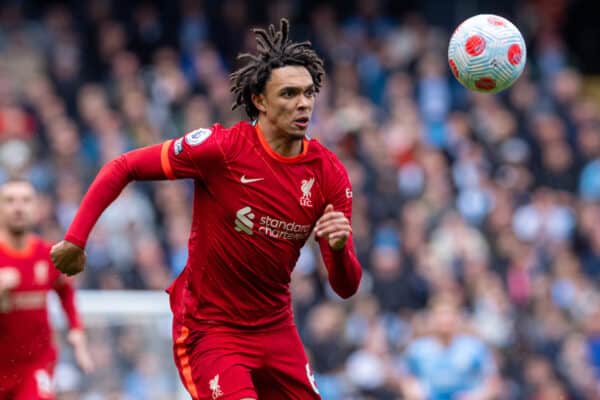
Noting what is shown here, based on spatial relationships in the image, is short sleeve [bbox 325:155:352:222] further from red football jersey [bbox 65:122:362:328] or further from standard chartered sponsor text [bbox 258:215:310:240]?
standard chartered sponsor text [bbox 258:215:310:240]

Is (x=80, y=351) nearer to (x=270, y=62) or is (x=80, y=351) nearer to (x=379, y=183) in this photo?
(x=270, y=62)

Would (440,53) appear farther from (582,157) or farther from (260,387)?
(260,387)

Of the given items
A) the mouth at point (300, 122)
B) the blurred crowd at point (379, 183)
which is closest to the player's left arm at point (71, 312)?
the blurred crowd at point (379, 183)

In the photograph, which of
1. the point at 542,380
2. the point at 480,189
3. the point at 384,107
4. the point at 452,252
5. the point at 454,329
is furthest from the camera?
the point at 384,107

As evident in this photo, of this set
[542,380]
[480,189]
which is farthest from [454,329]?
[480,189]

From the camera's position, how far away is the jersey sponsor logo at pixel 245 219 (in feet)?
23.2

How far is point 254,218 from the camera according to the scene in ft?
23.2

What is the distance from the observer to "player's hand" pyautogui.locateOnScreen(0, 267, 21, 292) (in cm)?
923

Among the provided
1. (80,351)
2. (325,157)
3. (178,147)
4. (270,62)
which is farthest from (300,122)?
(80,351)

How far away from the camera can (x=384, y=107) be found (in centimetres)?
1747

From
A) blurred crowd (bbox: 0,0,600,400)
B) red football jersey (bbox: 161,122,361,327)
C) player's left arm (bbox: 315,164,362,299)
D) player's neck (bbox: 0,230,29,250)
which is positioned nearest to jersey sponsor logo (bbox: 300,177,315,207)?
red football jersey (bbox: 161,122,361,327)

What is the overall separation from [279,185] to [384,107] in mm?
10509

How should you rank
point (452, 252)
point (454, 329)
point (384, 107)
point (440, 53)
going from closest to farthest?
point (454, 329) → point (452, 252) → point (384, 107) → point (440, 53)

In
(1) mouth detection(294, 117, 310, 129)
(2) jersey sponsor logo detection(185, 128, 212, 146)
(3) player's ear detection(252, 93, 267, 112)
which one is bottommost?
(2) jersey sponsor logo detection(185, 128, 212, 146)
